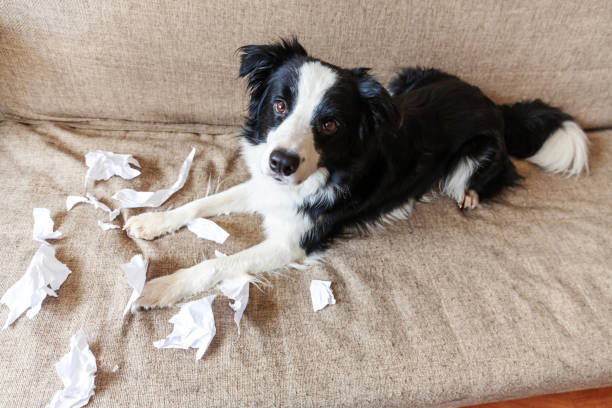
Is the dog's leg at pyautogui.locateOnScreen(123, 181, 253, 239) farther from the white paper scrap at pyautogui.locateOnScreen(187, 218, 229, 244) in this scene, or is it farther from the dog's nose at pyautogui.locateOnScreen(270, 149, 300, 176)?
the dog's nose at pyautogui.locateOnScreen(270, 149, 300, 176)

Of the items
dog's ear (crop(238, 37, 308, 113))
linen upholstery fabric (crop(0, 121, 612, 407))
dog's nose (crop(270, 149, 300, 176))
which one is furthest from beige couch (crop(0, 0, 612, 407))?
dog's nose (crop(270, 149, 300, 176))

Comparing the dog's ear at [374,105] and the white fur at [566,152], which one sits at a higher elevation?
the dog's ear at [374,105]

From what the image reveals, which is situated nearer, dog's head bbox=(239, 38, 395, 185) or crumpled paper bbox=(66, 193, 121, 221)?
dog's head bbox=(239, 38, 395, 185)

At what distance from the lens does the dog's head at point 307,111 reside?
4.24 ft

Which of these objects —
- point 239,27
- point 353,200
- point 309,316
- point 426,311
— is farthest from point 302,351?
point 239,27

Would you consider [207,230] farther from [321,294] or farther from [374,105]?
[374,105]

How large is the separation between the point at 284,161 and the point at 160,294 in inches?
25.7

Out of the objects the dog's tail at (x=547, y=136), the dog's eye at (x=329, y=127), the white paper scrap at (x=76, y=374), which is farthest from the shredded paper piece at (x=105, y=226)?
the dog's tail at (x=547, y=136)

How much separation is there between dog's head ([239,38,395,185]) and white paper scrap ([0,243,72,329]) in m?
0.82

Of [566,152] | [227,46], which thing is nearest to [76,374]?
[227,46]

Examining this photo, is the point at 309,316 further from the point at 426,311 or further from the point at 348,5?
the point at 348,5

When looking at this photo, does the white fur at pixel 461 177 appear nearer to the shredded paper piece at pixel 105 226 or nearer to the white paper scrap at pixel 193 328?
the white paper scrap at pixel 193 328

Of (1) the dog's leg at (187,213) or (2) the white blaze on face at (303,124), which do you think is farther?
(1) the dog's leg at (187,213)

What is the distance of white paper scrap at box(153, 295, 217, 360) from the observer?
4.13 feet
